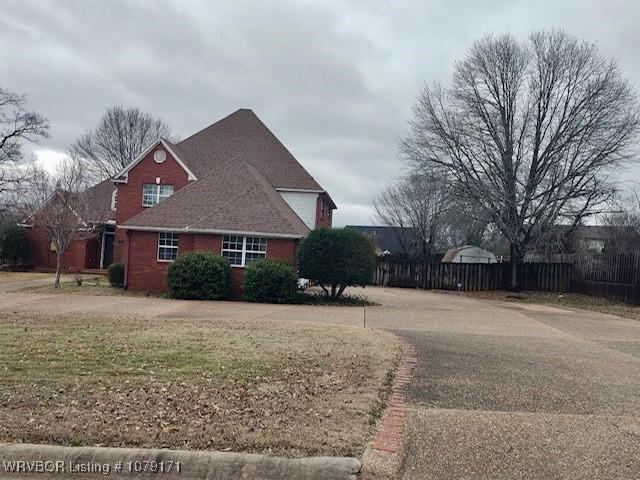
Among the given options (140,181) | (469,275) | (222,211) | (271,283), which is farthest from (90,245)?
(469,275)

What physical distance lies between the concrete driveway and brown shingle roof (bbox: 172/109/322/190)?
17.5 m

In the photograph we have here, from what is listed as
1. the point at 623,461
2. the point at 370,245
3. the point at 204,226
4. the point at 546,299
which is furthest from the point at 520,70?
the point at 623,461

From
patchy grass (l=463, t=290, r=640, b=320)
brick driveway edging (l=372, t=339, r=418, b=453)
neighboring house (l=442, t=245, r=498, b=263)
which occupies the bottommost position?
brick driveway edging (l=372, t=339, r=418, b=453)

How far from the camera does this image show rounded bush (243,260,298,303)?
20.0m

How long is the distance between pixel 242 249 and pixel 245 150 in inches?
505

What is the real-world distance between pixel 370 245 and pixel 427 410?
50.0 feet

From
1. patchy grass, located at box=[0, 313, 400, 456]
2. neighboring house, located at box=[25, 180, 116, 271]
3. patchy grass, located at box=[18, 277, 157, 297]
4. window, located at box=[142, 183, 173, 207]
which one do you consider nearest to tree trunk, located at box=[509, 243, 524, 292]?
window, located at box=[142, 183, 173, 207]

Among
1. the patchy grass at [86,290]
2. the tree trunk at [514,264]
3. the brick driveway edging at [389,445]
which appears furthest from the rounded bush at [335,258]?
the brick driveway edging at [389,445]

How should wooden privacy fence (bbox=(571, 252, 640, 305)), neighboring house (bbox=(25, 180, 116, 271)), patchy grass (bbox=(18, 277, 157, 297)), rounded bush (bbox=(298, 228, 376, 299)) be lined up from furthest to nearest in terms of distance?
neighboring house (bbox=(25, 180, 116, 271)) < wooden privacy fence (bbox=(571, 252, 640, 305)) < patchy grass (bbox=(18, 277, 157, 297)) < rounded bush (bbox=(298, 228, 376, 299))

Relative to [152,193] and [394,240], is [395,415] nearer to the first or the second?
[152,193]

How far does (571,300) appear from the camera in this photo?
86.9 ft

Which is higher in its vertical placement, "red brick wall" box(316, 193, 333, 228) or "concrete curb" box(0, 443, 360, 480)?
"red brick wall" box(316, 193, 333, 228)

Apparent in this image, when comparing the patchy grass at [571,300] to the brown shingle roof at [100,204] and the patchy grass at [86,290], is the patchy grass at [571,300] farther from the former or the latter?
A: the brown shingle roof at [100,204]

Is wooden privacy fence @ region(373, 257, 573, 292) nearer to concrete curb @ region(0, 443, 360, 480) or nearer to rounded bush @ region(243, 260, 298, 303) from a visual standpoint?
rounded bush @ region(243, 260, 298, 303)
